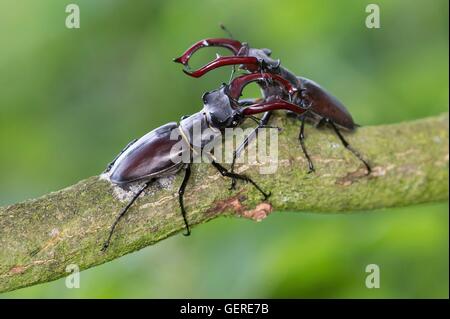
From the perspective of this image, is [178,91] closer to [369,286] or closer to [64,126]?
[64,126]

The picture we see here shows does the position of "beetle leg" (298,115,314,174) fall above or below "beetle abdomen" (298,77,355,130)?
below

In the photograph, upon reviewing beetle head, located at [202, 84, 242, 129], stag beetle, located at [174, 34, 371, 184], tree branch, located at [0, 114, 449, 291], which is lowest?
tree branch, located at [0, 114, 449, 291]

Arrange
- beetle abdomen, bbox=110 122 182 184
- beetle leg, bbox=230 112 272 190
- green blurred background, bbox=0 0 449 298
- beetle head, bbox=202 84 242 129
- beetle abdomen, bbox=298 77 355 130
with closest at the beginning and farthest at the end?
beetle abdomen, bbox=110 122 182 184 < beetle leg, bbox=230 112 272 190 < beetle head, bbox=202 84 242 129 < beetle abdomen, bbox=298 77 355 130 < green blurred background, bbox=0 0 449 298

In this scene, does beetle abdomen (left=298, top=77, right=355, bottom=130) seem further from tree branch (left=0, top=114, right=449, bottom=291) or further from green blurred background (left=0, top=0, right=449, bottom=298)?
green blurred background (left=0, top=0, right=449, bottom=298)

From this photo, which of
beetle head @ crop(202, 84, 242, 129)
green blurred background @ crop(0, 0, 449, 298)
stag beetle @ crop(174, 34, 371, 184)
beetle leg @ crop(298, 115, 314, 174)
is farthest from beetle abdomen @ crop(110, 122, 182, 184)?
green blurred background @ crop(0, 0, 449, 298)

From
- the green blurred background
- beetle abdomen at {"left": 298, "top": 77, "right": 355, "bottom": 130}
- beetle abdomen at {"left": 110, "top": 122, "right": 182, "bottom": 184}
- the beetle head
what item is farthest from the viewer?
the green blurred background

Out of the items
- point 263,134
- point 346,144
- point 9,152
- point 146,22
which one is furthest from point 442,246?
point 9,152
